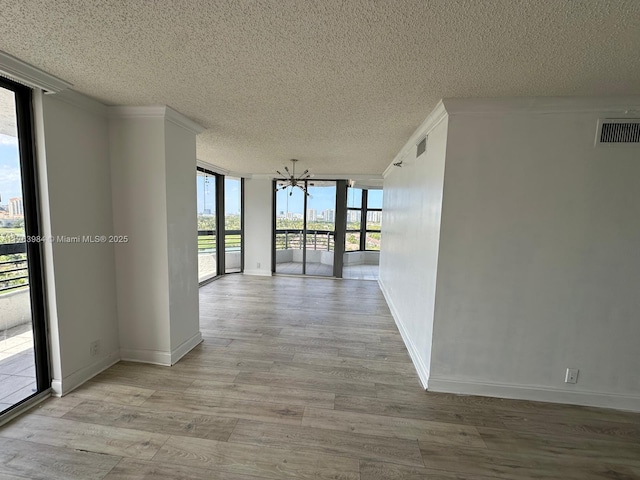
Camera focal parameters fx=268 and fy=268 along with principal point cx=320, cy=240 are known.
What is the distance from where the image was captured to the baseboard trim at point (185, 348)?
8.71 ft

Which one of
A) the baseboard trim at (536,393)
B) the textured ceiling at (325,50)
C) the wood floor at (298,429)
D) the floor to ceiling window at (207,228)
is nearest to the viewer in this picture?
the textured ceiling at (325,50)

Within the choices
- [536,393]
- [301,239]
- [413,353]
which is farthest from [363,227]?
[536,393]

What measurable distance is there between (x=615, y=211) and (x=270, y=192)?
5.73 meters

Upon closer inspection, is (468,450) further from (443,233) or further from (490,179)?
(490,179)

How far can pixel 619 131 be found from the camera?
197 centimetres

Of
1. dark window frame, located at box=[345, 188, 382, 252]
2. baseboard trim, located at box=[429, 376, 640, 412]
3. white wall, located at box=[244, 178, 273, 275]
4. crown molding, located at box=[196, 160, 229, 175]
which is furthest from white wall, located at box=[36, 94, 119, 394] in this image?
dark window frame, located at box=[345, 188, 382, 252]

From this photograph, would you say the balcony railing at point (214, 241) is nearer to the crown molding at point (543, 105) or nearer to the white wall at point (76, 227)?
the white wall at point (76, 227)

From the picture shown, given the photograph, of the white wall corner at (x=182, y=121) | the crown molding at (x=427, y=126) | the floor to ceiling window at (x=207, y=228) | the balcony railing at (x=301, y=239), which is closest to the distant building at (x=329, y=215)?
the balcony railing at (x=301, y=239)

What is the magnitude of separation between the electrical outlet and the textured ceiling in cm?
211

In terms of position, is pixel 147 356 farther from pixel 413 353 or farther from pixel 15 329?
pixel 413 353

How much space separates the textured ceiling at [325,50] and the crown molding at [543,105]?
0.08 m

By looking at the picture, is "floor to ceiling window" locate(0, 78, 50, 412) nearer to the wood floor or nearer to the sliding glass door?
the wood floor

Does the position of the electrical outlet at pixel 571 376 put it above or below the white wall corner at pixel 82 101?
below

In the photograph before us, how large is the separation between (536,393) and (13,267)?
4.19 m
